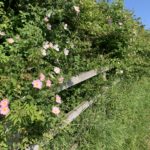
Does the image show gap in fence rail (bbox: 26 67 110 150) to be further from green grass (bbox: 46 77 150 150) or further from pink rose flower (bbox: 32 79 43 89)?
pink rose flower (bbox: 32 79 43 89)

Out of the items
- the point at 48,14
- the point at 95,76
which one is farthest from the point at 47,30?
the point at 95,76

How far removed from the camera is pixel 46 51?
4188 millimetres

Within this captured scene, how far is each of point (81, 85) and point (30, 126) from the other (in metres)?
2.00

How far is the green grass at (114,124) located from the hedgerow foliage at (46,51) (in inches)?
15.3

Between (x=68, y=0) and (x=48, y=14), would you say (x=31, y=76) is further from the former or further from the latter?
(x=68, y=0)

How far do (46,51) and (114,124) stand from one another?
2285 millimetres

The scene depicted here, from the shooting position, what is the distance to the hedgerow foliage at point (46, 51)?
125 inches

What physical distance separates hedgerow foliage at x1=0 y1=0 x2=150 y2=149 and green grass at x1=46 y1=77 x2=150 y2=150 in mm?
389

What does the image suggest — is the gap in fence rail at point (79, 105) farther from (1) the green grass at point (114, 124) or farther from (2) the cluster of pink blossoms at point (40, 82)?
(2) the cluster of pink blossoms at point (40, 82)

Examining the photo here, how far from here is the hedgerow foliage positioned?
3.18 m

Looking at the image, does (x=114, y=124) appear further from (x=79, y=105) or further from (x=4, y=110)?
(x=4, y=110)

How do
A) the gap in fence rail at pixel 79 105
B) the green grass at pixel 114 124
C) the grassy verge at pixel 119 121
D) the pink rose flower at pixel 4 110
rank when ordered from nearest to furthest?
the pink rose flower at pixel 4 110
the gap in fence rail at pixel 79 105
the green grass at pixel 114 124
the grassy verge at pixel 119 121

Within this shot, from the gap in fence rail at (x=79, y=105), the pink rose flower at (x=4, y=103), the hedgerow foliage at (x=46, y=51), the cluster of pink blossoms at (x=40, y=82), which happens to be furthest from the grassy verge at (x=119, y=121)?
the pink rose flower at (x=4, y=103)

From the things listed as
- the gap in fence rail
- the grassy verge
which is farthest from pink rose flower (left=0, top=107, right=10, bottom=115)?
the grassy verge
